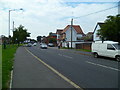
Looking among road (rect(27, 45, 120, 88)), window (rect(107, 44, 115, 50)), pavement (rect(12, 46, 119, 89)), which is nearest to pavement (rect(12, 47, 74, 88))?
pavement (rect(12, 46, 119, 89))

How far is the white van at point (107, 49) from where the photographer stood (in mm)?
17205

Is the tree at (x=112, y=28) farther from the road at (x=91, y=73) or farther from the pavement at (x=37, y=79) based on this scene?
the pavement at (x=37, y=79)

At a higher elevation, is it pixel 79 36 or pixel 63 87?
pixel 79 36

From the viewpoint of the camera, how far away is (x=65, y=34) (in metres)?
70.3

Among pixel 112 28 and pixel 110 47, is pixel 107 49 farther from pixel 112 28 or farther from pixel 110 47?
pixel 112 28

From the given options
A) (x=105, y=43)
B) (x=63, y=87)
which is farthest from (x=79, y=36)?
(x=63, y=87)

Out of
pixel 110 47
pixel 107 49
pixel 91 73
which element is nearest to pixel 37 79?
pixel 91 73

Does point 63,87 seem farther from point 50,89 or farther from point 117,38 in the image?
point 117,38

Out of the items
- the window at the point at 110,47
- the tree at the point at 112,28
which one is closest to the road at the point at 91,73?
the window at the point at 110,47

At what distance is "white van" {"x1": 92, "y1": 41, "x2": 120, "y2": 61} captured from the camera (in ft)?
56.4

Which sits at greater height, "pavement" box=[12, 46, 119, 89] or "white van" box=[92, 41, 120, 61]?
"white van" box=[92, 41, 120, 61]

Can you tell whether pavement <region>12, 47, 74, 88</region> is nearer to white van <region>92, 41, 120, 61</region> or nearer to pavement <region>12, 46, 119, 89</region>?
pavement <region>12, 46, 119, 89</region>

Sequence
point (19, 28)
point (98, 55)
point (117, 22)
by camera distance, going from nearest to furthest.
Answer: point (98, 55) < point (117, 22) < point (19, 28)

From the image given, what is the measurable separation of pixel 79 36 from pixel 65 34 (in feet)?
22.5
